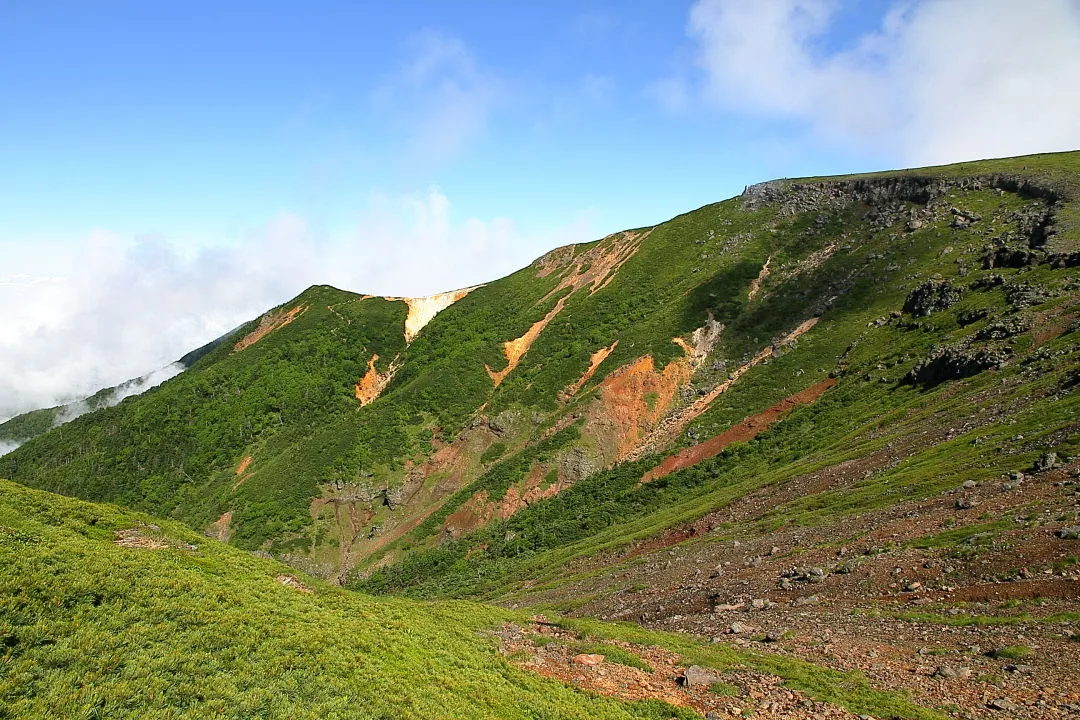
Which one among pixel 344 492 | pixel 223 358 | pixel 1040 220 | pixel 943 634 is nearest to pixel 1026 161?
pixel 1040 220

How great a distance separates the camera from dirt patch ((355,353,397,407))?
105m

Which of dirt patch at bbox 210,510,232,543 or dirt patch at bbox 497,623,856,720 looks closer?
dirt patch at bbox 497,623,856,720

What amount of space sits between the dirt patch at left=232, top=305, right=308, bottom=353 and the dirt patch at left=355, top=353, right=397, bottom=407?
32.8 m

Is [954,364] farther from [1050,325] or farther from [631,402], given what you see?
[631,402]

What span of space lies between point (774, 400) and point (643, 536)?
27.0 m

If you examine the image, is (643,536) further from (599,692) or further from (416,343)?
(416,343)

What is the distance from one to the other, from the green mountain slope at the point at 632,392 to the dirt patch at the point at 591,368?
0.62 meters

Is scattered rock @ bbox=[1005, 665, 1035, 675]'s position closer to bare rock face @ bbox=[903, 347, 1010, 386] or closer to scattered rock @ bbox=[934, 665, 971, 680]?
scattered rock @ bbox=[934, 665, 971, 680]

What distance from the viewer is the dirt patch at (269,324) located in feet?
432

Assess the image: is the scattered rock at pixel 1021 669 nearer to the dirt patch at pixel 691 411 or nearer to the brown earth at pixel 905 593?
the brown earth at pixel 905 593

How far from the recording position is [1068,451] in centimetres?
3003

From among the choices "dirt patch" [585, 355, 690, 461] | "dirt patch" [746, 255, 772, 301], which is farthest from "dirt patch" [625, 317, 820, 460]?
"dirt patch" [746, 255, 772, 301]

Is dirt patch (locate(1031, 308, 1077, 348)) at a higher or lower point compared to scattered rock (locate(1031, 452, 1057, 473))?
higher

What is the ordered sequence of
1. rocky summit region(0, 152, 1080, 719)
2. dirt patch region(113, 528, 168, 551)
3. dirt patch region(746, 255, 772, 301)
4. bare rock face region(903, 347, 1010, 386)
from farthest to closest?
dirt patch region(746, 255, 772, 301) < bare rock face region(903, 347, 1010, 386) < dirt patch region(113, 528, 168, 551) < rocky summit region(0, 152, 1080, 719)
